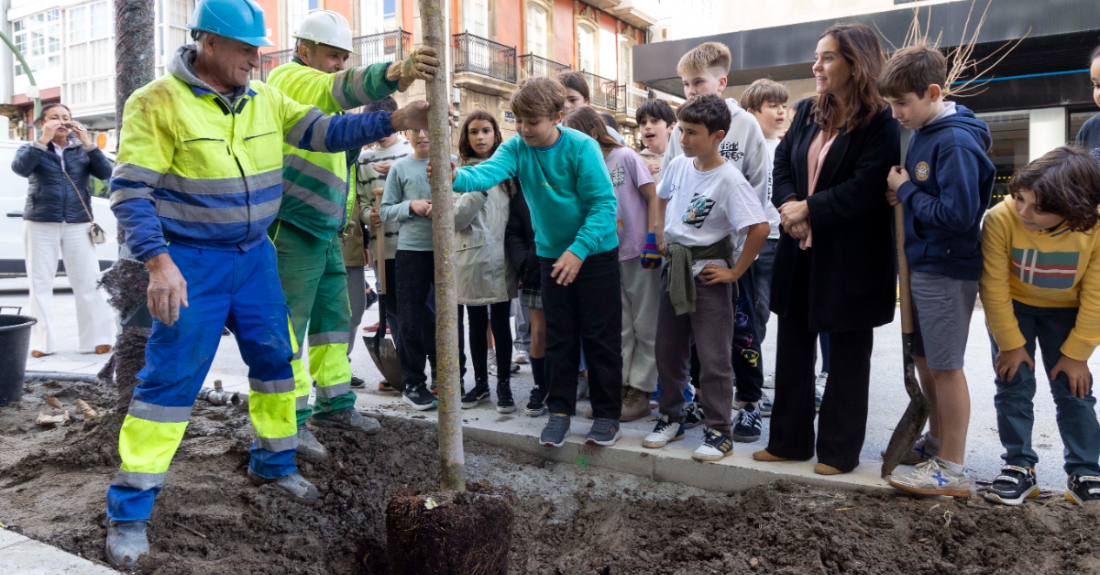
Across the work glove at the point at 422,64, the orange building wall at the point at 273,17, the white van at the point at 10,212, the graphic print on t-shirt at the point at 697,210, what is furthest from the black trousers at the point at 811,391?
the orange building wall at the point at 273,17

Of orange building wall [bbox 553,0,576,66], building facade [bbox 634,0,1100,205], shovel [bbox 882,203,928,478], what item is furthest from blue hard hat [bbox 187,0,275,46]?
orange building wall [bbox 553,0,576,66]

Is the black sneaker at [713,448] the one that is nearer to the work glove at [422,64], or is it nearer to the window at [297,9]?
the work glove at [422,64]

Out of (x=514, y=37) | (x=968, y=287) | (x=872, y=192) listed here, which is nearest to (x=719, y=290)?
(x=872, y=192)

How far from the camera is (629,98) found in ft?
99.9

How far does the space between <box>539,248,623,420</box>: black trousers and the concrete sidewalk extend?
2248 mm

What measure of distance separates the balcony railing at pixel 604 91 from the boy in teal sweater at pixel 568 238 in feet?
82.0

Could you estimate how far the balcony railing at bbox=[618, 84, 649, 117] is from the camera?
1171 inches

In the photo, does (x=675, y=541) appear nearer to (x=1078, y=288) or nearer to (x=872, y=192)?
(x=872, y=192)

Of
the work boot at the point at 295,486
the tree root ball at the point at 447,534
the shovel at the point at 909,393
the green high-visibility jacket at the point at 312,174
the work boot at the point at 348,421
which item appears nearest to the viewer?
the tree root ball at the point at 447,534

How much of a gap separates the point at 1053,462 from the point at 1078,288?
1.11 m

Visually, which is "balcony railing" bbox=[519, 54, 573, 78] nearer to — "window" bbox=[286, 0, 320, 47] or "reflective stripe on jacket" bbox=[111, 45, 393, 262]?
"window" bbox=[286, 0, 320, 47]

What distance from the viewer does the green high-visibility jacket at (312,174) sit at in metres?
3.61

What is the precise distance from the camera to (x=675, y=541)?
297cm

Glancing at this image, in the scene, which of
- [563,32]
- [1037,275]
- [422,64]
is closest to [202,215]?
[422,64]
